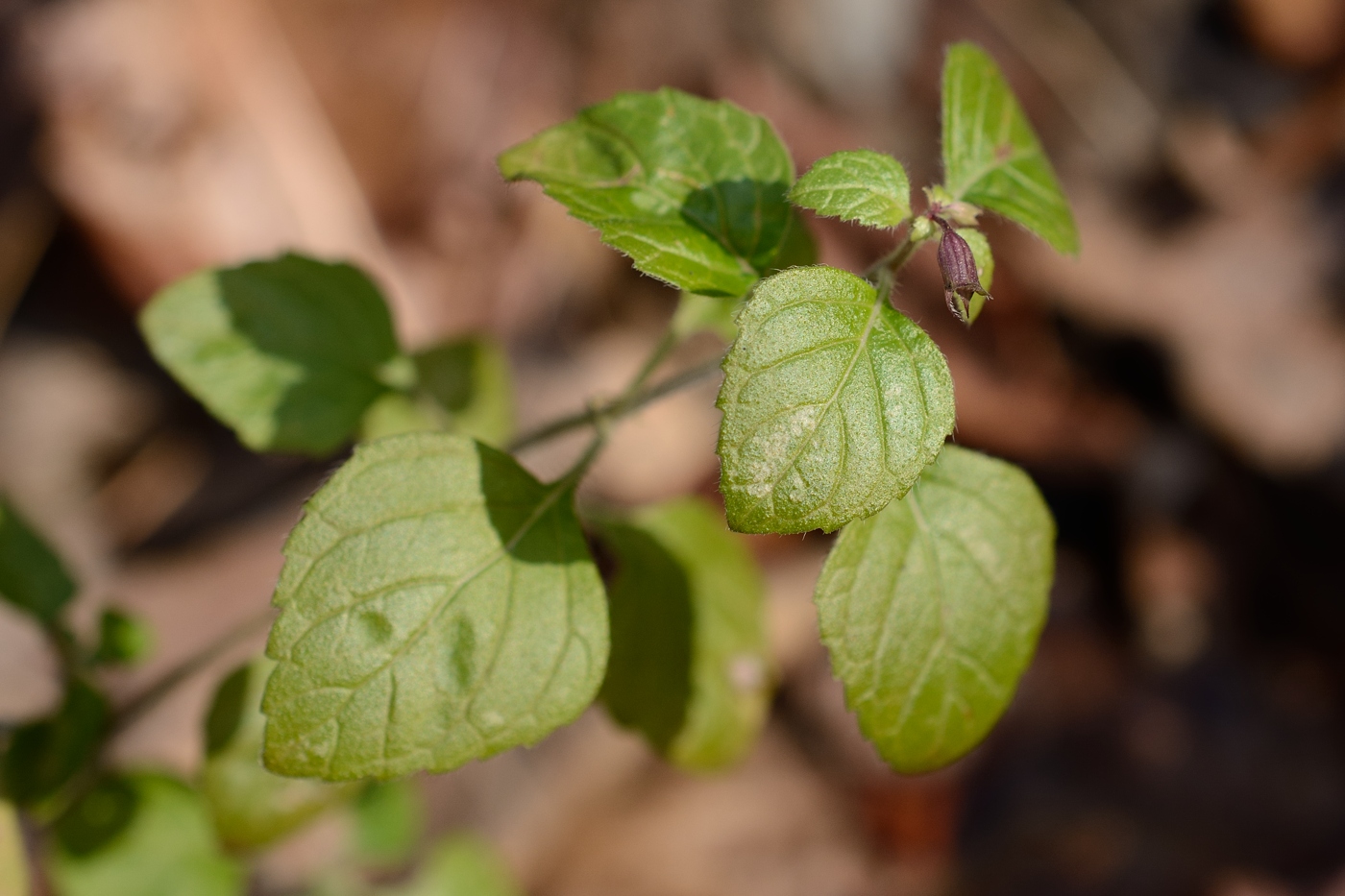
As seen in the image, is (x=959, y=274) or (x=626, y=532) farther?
(x=626, y=532)

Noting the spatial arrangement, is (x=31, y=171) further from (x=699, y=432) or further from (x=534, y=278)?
(x=699, y=432)

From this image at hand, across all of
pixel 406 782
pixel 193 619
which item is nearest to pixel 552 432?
pixel 406 782

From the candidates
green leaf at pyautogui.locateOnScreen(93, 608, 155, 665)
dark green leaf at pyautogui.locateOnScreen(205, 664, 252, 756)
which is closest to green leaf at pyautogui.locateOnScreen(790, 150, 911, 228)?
dark green leaf at pyautogui.locateOnScreen(205, 664, 252, 756)

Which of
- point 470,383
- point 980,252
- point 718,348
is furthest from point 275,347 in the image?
point 718,348

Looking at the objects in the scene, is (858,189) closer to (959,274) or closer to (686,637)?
(959,274)

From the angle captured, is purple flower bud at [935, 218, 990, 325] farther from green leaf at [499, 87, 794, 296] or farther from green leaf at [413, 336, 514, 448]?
green leaf at [413, 336, 514, 448]

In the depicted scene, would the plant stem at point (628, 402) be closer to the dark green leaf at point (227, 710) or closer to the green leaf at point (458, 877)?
the dark green leaf at point (227, 710)

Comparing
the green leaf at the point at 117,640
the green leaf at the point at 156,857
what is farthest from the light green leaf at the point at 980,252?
the green leaf at the point at 156,857
